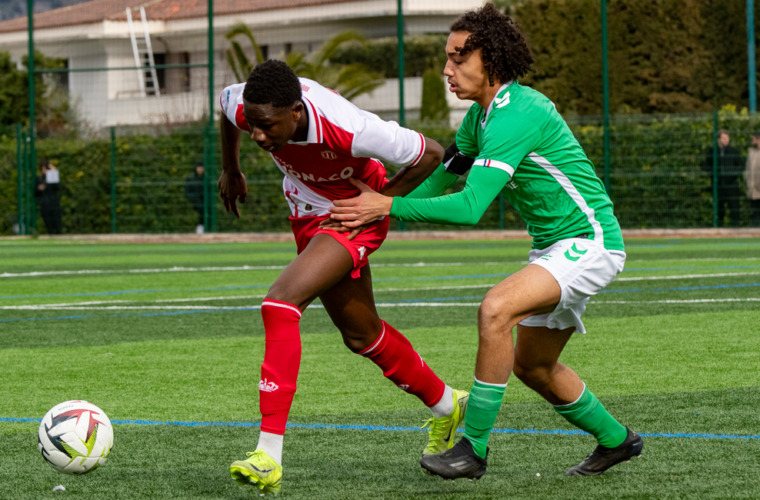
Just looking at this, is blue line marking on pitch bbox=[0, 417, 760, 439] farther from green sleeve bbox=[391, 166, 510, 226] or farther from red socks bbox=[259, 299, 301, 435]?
green sleeve bbox=[391, 166, 510, 226]

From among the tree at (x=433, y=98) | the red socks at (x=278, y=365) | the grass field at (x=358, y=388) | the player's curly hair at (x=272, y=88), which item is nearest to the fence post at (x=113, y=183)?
the tree at (x=433, y=98)

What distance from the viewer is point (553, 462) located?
205 inches

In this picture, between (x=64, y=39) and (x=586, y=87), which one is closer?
(x=586, y=87)

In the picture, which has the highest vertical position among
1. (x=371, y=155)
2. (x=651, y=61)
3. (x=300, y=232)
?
(x=651, y=61)

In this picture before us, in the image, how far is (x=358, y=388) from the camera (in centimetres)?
730

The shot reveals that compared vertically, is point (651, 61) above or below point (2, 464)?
above

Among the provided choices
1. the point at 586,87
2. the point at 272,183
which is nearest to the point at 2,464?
the point at 272,183

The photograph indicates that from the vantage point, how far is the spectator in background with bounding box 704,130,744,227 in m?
23.8

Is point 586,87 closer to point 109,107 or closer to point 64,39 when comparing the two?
point 109,107

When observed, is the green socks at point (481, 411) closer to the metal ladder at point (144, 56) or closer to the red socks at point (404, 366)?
the red socks at point (404, 366)

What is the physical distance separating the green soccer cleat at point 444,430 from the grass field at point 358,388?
107 mm

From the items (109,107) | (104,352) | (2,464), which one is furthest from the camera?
(109,107)

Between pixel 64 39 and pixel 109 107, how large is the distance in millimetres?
4599

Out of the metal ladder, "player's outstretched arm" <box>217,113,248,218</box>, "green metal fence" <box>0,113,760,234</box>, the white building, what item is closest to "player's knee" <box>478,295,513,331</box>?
"player's outstretched arm" <box>217,113,248,218</box>
